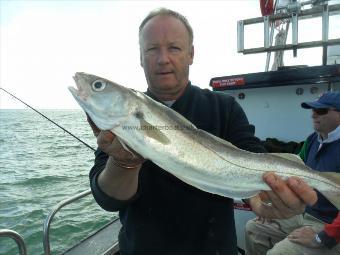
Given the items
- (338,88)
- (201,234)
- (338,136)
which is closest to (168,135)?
(201,234)

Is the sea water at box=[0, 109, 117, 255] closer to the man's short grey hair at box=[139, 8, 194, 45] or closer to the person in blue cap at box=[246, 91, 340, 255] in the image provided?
the person in blue cap at box=[246, 91, 340, 255]

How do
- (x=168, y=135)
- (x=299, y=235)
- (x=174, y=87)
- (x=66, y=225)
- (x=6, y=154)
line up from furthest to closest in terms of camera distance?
(x=6, y=154), (x=66, y=225), (x=299, y=235), (x=174, y=87), (x=168, y=135)

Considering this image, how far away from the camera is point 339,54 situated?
634cm

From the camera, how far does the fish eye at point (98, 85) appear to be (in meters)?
2.27

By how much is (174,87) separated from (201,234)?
124 cm

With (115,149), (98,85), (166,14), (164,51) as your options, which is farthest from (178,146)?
(166,14)

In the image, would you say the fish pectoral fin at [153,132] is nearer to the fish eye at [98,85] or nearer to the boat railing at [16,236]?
the fish eye at [98,85]

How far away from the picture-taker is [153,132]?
217 cm

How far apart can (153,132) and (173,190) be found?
0.65 meters

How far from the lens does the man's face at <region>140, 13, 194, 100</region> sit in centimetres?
261

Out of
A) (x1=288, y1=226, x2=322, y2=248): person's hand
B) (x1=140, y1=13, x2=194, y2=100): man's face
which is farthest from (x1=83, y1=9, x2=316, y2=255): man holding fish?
(x1=288, y1=226, x2=322, y2=248): person's hand

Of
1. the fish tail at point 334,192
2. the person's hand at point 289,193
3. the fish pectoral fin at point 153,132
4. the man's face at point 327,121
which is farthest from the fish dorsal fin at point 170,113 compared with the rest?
the man's face at point 327,121

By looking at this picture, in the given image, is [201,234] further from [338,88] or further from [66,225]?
[66,225]

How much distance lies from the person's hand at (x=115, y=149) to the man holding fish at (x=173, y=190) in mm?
40
